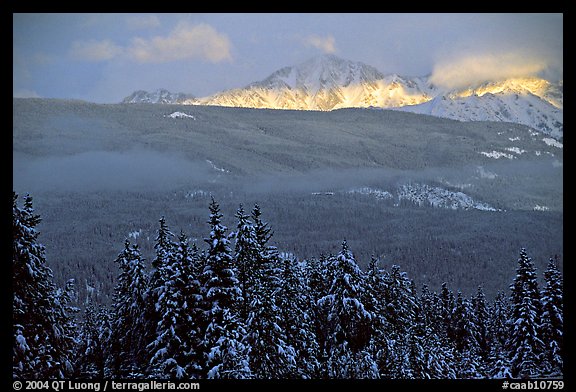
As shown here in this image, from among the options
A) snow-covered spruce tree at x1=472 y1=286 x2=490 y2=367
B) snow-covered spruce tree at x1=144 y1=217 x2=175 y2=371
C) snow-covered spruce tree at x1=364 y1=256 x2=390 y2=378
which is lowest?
snow-covered spruce tree at x1=472 y1=286 x2=490 y2=367

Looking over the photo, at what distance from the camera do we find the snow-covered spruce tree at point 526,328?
42750 mm

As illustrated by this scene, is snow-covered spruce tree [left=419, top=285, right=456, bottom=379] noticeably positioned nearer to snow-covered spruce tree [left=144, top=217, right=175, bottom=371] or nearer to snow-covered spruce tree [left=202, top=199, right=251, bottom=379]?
snow-covered spruce tree [left=202, top=199, right=251, bottom=379]

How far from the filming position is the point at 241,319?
3006cm

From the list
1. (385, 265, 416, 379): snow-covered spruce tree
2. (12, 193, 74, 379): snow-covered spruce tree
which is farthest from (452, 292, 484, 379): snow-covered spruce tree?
(12, 193, 74, 379): snow-covered spruce tree

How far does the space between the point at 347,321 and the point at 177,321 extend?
33.8 feet

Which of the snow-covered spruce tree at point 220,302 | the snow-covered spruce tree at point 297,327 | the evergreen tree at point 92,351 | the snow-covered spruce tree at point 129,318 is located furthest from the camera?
the evergreen tree at point 92,351

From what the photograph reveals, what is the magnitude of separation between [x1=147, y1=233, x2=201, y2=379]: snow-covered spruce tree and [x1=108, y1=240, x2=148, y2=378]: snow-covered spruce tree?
327cm

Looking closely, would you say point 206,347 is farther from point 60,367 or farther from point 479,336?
point 479,336

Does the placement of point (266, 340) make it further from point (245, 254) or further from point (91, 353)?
point (91, 353)

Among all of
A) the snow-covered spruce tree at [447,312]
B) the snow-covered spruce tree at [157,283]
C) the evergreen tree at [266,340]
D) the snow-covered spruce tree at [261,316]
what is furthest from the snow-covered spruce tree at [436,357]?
the snow-covered spruce tree at [157,283]

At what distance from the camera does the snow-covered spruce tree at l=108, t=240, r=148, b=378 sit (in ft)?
113

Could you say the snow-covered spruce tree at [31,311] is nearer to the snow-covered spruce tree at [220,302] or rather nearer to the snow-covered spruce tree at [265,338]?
the snow-covered spruce tree at [220,302]

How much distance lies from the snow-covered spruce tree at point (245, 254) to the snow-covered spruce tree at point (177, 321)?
2374 millimetres
